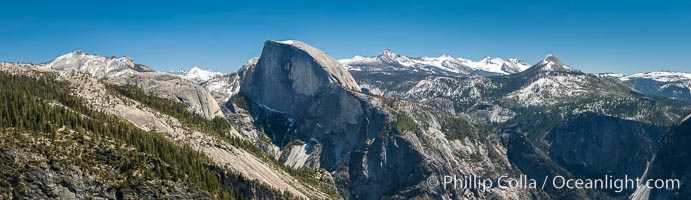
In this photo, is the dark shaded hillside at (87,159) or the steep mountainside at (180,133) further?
the steep mountainside at (180,133)

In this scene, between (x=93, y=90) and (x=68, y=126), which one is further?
(x=93, y=90)

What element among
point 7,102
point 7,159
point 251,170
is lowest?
point 251,170

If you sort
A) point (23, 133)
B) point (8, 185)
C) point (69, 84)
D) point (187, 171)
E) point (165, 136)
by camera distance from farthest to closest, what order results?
1. point (69, 84)
2. point (165, 136)
3. point (187, 171)
4. point (23, 133)
5. point (8, 185)

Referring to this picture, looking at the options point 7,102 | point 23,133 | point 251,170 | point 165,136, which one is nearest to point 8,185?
point 23,133

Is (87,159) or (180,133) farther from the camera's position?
(180,133)

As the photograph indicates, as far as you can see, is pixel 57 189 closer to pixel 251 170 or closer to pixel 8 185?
pixel 8 185

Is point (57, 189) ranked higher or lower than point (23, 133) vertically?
lower

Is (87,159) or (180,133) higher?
(180,133)

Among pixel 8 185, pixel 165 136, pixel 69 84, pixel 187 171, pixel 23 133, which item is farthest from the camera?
pixel 69 84

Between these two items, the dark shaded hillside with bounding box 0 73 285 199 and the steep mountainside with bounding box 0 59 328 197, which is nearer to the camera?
the dark shaded hillside with bounding box 0 73 285 199
